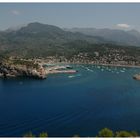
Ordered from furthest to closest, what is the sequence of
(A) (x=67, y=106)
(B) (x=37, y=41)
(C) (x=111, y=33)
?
(C) (x=111, y=33) < (B) (x=37, y=41) < (A) (x=67, y=106)

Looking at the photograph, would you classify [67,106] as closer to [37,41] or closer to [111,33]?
[37,41]

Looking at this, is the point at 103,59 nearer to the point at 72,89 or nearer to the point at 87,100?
the point at 72,89

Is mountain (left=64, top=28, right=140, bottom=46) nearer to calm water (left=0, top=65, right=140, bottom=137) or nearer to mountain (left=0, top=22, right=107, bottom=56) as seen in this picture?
mountain (left=0, top=22, right=107, bottom=56)

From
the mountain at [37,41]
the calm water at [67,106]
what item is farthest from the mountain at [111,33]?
the calm water at [67,106]

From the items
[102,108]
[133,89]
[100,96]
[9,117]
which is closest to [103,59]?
[133,89]

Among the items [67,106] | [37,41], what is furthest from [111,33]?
[67,106]

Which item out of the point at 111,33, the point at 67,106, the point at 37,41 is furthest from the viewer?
the point at 111,33

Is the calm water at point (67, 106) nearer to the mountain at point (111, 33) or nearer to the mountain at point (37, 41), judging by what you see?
the mountain at point (37, 41)

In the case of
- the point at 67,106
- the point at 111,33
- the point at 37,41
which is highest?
the point at 67,106
